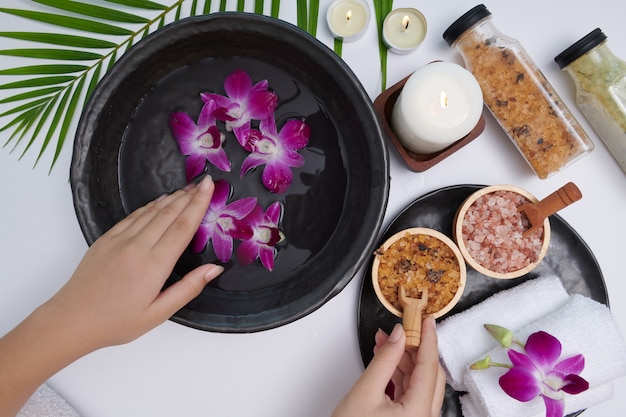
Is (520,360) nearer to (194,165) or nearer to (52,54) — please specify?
(194,165)

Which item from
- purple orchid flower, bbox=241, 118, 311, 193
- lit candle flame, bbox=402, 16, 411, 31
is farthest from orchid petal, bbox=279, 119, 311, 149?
lit candle flame, bbox=402, 16, 411, 31

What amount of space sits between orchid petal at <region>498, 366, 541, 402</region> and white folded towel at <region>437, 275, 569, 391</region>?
5 centimetres

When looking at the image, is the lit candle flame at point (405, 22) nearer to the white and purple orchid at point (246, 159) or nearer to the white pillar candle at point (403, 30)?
the white pillar candle at point (403, 30)

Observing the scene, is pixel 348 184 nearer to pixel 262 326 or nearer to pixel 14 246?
pixel 262 326

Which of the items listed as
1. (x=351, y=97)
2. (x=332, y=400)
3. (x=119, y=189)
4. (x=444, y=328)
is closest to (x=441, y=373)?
(x=444, y=328)

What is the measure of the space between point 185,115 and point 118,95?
0.26ft

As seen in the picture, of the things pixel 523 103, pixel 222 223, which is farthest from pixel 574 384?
pixel 222 223

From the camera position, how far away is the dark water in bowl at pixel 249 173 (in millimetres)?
642

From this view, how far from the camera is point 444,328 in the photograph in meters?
0.68

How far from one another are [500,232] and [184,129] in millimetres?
425

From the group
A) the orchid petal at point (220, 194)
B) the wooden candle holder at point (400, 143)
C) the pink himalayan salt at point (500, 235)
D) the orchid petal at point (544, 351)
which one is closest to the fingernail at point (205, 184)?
the orchid petal at point (220, 194)

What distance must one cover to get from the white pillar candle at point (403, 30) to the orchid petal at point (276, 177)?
238 mm

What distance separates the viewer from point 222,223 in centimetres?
64

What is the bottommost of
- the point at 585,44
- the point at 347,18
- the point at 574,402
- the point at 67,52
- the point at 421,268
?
the point at 574,402
